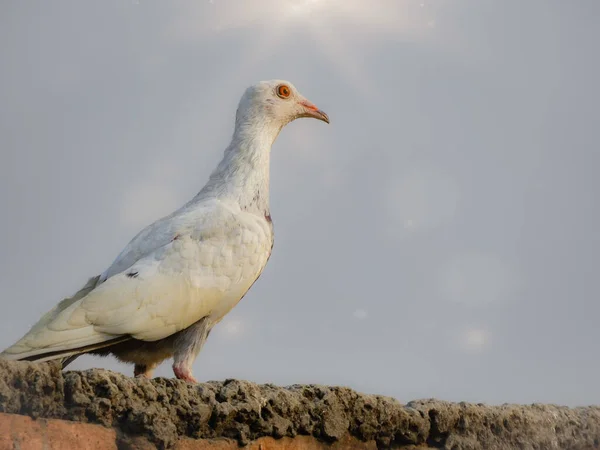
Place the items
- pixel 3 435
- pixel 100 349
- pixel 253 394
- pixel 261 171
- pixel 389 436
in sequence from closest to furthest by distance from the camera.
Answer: pixel 3 435 → pixel 253 394 → pixel 389 436 → pixel 100 349 → pixel 261 171

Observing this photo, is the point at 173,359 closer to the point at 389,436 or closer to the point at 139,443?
the point at 389,436

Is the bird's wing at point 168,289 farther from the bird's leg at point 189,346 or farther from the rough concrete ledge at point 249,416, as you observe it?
the rough concrete ledge at point 249,416

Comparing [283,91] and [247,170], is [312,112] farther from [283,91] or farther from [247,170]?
[247,170]

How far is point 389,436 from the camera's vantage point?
515cm

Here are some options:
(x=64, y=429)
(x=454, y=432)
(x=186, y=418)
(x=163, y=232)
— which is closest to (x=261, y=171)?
(x=163, y=232)

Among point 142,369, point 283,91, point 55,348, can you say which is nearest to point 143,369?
point 142,369

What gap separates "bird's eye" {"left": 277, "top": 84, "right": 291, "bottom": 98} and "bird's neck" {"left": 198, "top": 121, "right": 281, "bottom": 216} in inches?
15.4

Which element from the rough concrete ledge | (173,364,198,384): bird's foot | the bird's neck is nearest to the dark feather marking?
(173,364,198,384): bird's foot

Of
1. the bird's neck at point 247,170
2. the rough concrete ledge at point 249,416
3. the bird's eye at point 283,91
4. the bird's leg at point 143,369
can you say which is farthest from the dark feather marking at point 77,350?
the bird's eye at point 283,91

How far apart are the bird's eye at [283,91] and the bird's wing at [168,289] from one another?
1806 millimetres

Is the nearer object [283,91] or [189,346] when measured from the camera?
[189,346]

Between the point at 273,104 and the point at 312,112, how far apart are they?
56cm

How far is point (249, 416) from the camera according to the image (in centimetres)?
444

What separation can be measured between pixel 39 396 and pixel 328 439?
1791 millimetres
